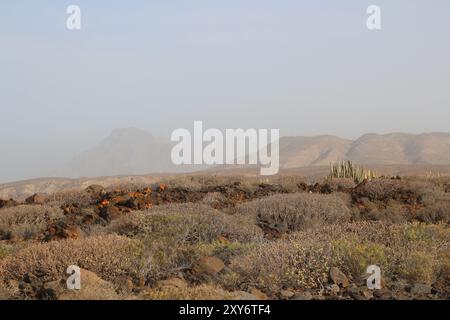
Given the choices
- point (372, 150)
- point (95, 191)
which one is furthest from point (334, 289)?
point (372, 150)

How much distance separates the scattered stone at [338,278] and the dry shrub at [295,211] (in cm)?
437

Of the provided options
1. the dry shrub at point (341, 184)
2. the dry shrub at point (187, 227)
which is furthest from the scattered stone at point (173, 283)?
the dry shrub at point (341, 184)

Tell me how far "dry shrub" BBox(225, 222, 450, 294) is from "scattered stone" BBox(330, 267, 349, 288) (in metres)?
0.09

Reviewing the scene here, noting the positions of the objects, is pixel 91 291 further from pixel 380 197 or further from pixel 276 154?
pixel 276 154

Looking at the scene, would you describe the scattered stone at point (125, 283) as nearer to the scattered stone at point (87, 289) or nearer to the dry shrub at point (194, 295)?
the scattered stone at point (87, 289)

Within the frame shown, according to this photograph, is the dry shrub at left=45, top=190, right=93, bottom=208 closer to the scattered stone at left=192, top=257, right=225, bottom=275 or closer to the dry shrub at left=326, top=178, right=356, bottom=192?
the dry shrub at left=326, top=178, right=356, bottom=192

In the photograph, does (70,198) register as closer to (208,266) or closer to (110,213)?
(110,213)

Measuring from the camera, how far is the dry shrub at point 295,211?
1059 cm

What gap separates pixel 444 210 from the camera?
1080 cm

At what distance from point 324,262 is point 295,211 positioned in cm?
456

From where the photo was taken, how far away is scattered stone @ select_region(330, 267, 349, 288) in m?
5.81

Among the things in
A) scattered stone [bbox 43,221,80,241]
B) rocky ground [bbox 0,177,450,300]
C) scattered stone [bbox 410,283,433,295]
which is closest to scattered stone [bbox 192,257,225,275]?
rocky ground [bbox 0,177,450,300]

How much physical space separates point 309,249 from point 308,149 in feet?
316

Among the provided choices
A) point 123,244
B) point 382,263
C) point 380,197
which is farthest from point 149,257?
point 380,197
